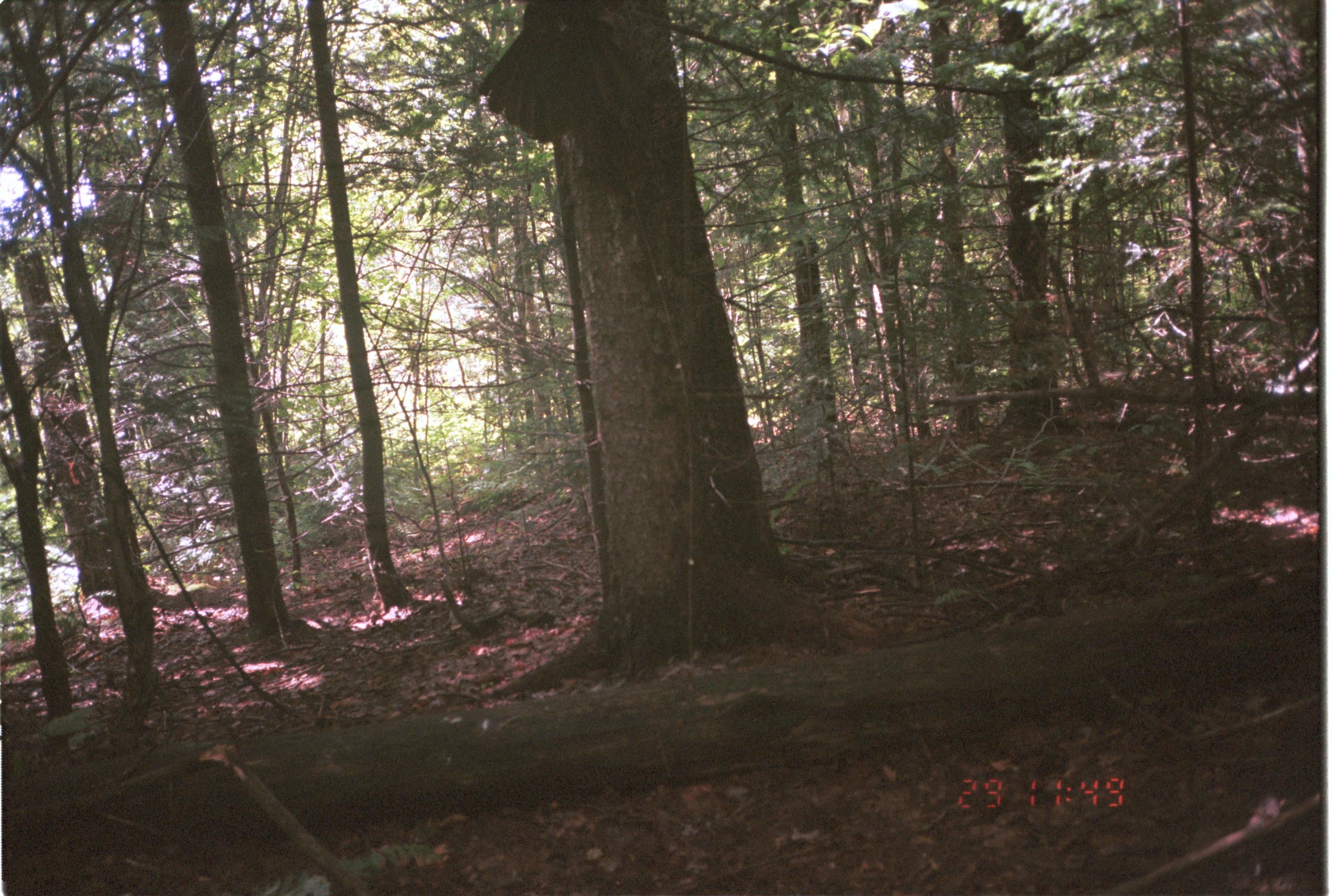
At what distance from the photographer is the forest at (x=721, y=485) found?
129 inches

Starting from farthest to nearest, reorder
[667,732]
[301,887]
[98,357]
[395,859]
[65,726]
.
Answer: [98,357], [65,726], [667,732], [395,859], [301,887]

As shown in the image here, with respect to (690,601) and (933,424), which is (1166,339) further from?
(933,424)

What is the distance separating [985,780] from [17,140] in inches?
260

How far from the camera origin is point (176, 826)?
157 inches

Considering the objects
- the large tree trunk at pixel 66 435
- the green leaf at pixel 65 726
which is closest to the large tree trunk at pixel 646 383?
the green leaf at pixel 65 726

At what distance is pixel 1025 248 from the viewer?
7559 millimetres

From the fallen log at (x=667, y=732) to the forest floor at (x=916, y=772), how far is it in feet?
0.34

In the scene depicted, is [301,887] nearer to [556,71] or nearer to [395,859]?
[395,859]

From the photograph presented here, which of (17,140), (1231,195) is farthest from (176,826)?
(1231,195)

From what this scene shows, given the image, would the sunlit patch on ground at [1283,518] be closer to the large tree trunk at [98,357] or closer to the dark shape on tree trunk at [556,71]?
the dark shape on tree trunk at [556,71]

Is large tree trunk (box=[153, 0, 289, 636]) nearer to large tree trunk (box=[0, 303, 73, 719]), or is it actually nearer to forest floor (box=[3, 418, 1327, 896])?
forest floor (box=[3, 418, 1327, 896])

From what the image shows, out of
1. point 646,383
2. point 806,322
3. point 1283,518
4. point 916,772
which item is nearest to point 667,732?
point 916,772

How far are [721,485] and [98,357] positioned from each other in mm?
4137


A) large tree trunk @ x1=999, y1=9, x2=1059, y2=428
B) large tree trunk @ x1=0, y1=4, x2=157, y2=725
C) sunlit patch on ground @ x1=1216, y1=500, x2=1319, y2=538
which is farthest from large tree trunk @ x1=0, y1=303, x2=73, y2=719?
sunlit patch on ground @ x1=1216, y1=500, x2=1319, y2=538
